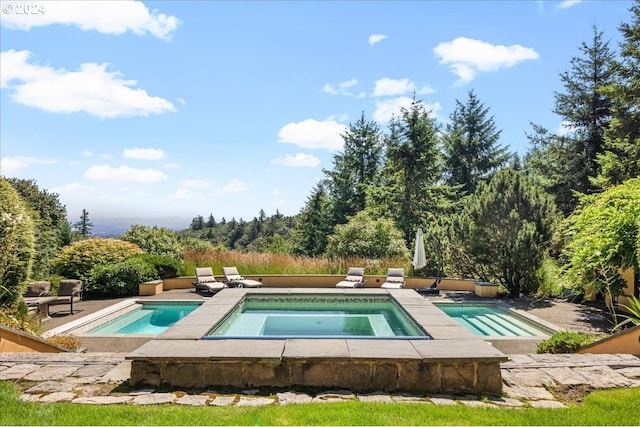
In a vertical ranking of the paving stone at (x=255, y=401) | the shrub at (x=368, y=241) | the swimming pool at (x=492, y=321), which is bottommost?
the swimming pool at (x=492, y=321)

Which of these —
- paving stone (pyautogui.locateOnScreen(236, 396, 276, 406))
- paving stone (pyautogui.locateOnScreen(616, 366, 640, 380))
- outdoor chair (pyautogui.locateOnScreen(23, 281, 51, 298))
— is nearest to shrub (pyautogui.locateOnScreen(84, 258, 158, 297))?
outdoor chair (pyautogui.locateOnScreen(23, 281, 51, 298))

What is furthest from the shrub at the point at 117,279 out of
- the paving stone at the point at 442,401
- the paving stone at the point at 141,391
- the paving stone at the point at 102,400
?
the paving stone at the point at 442,401

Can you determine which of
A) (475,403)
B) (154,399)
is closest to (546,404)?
(475,403)

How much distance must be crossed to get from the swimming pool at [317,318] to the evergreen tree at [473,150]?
22708 millimetres

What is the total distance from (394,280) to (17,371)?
1064 cm

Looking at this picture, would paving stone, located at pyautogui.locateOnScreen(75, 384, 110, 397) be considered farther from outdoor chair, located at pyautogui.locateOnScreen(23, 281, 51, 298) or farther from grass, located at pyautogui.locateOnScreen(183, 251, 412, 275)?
grass, located at pyautogui.locateOnScreen(183, 251, 412, 275)

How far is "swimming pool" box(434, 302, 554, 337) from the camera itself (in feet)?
30.6

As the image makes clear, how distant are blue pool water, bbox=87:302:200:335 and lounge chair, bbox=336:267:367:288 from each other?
4643mm

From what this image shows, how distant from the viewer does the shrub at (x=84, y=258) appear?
46.0 feet

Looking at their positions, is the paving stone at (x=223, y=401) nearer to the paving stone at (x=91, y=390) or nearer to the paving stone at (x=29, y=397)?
the paving stone at (x=91, y=390)

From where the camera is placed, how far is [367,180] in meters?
33.4

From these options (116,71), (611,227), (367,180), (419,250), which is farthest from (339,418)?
(367,180)

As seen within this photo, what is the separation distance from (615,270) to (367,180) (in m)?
24.8

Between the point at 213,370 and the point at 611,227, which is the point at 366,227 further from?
the point at 213,370
